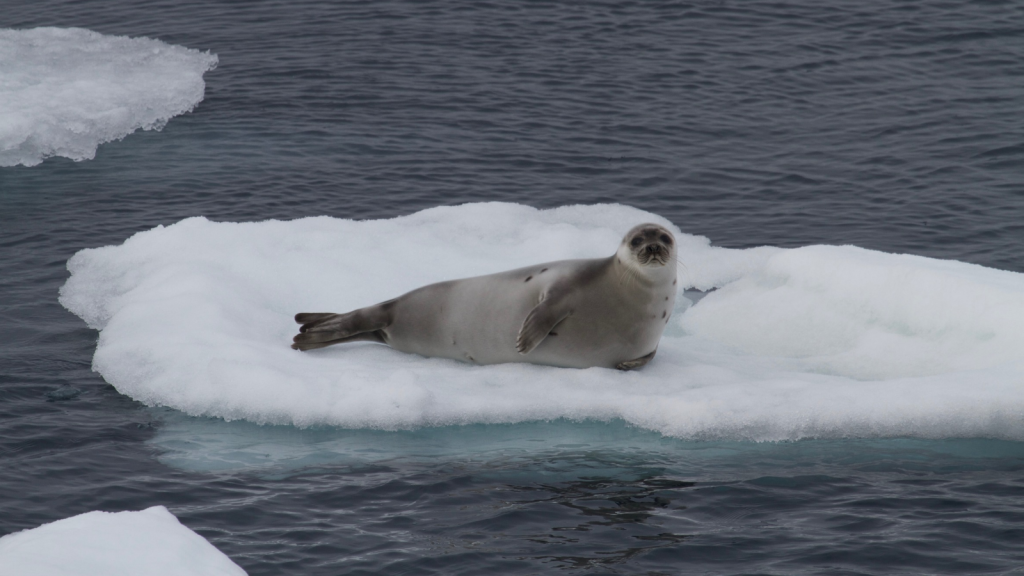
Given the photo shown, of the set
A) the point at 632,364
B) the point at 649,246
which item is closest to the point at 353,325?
the point at 632,364

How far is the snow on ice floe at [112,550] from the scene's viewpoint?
4.25m

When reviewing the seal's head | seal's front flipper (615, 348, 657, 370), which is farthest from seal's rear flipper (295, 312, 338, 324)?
the seal's head

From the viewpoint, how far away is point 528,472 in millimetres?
6438

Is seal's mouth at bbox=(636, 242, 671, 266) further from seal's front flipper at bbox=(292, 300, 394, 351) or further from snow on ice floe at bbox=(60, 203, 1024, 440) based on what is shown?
seal's front flipper at bbox=(292, 300, 394, 351)

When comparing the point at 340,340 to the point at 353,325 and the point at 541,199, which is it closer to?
the point at 353,325

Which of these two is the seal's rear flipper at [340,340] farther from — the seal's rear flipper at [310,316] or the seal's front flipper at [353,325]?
the seal's rear flipper at [310,316]

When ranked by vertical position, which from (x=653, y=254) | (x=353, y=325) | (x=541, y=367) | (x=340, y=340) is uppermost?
(x=653, y=254)

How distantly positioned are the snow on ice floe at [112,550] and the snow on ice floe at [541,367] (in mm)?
2216

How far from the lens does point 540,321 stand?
7.35 meters

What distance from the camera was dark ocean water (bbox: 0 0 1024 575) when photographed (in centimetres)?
573

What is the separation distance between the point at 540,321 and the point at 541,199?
5099 millimetres

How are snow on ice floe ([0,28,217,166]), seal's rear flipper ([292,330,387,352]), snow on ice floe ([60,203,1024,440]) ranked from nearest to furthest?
snow on ice floe ([60,203,1024,440]), seal's rear flipper ([292,330,387,352]), snow on ice floe ([0,28,217,166])

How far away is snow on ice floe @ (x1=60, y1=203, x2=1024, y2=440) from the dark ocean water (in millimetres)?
168

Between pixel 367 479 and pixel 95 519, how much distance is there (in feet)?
5.77
